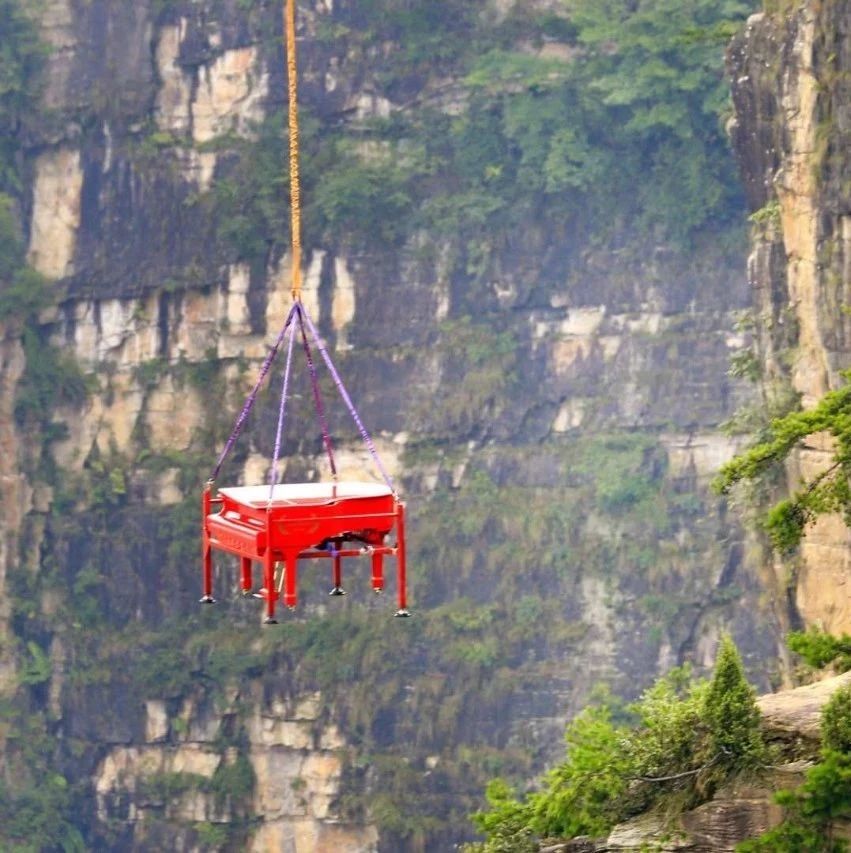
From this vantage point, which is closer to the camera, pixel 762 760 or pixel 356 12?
pixel 762 760

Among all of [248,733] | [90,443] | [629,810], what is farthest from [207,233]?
[629,810]

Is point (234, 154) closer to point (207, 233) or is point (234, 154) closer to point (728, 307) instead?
point (207, 233)

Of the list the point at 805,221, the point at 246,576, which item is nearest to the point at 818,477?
the point at 246,576

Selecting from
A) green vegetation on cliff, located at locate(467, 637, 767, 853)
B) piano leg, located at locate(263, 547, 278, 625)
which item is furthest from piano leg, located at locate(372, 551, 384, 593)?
green vegetation on cliff, located at locate(467, 637, 767, 853)

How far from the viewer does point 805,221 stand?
2686 centimetres

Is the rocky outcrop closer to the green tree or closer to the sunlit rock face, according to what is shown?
the green tree

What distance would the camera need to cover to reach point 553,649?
40531 mm

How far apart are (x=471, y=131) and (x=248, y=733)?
10.2 m

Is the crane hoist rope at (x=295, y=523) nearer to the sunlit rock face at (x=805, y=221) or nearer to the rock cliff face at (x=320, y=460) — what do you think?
the sunlit rock face at (x=805, y=221)

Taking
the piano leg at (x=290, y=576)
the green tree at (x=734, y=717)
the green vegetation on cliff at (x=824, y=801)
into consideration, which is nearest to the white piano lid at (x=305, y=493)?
the piano leg at (x=290, y=576)

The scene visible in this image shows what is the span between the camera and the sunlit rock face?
2617 centimetres

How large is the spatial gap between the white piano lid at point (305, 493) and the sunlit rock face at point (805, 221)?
26.3 feet

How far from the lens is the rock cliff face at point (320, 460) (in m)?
40.5

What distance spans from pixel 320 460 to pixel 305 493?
24.2m
